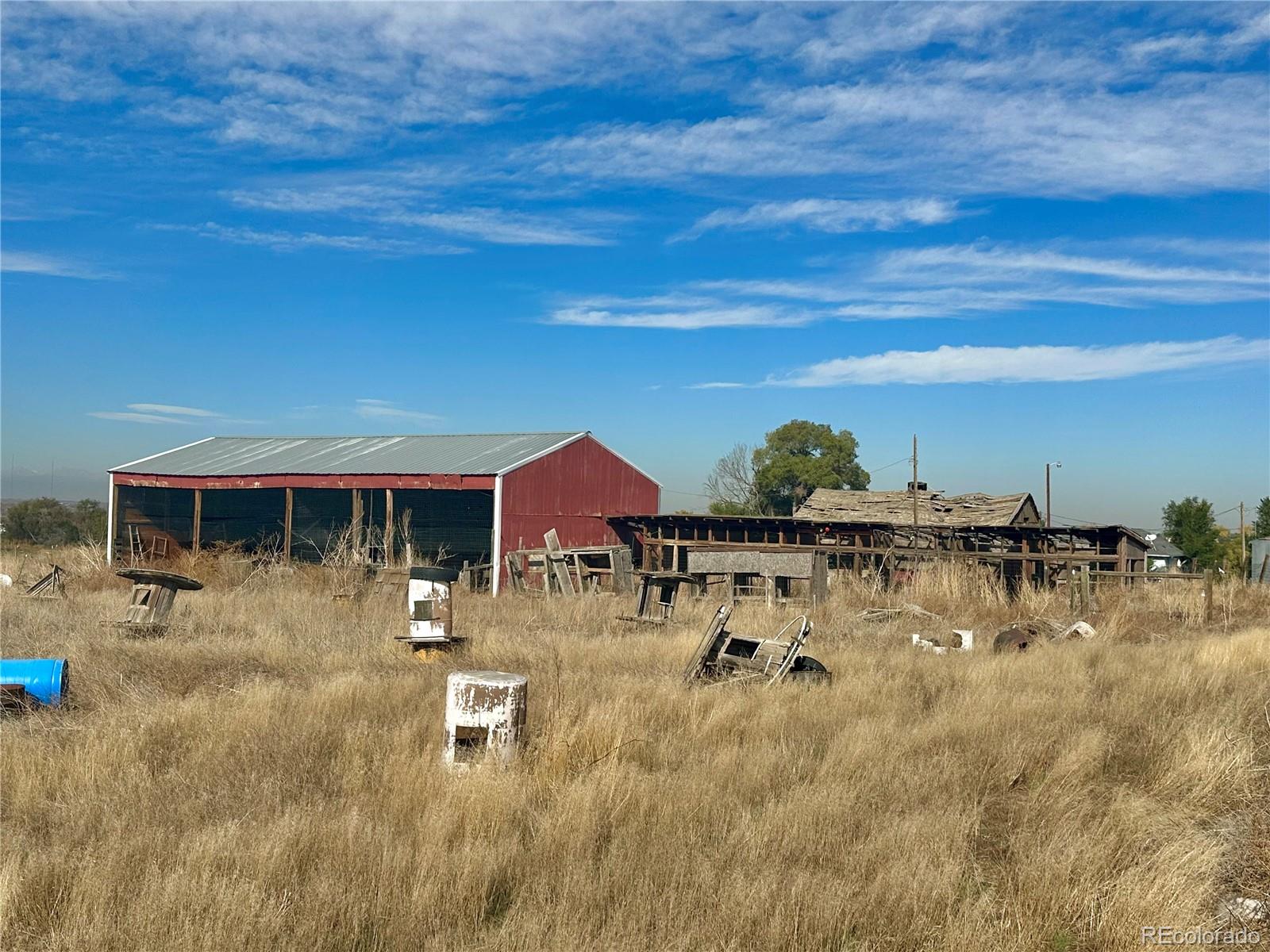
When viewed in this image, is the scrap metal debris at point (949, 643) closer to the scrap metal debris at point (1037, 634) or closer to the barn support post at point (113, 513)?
the scrap metal debris at point (1037, 634)

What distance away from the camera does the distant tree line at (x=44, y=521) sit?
47188 millimetres

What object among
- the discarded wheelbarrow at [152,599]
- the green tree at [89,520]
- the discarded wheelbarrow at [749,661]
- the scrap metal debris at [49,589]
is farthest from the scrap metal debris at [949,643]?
the green tree at [89,520]

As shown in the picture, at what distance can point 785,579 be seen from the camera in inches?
903

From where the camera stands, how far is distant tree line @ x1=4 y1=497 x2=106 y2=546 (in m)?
47.2

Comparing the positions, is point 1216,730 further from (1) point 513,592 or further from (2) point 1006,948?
(1) point 513,592

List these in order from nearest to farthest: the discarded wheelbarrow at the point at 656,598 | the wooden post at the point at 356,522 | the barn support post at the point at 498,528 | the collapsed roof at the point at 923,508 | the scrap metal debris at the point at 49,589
Result: the discarded wheelbarrow at the point at 656,598
the scrap metal debris at the point at 49,589
the wooden post at the point at 356,522
the barn support post at the point at 498,528
the collapsed roof at the point at 923,508

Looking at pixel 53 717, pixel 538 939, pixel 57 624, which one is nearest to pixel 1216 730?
pixel 538 939

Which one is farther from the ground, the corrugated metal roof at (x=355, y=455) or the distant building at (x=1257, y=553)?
the corrugated metal roof at (x=355, y=455)

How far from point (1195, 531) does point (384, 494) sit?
45.1 metres

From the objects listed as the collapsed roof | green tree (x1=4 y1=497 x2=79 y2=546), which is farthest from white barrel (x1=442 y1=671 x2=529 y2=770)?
green tree (x1=4 y1=497 x2=79 y2=546)

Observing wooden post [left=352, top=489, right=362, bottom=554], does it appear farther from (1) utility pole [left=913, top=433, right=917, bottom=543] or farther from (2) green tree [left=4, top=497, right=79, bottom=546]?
(2) green tree [left=4, top=497, right=79, bottom=546]

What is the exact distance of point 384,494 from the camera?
108 feet

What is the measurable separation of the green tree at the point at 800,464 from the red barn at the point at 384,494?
74.8 feet

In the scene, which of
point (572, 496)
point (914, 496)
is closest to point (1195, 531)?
point (914, 496)
